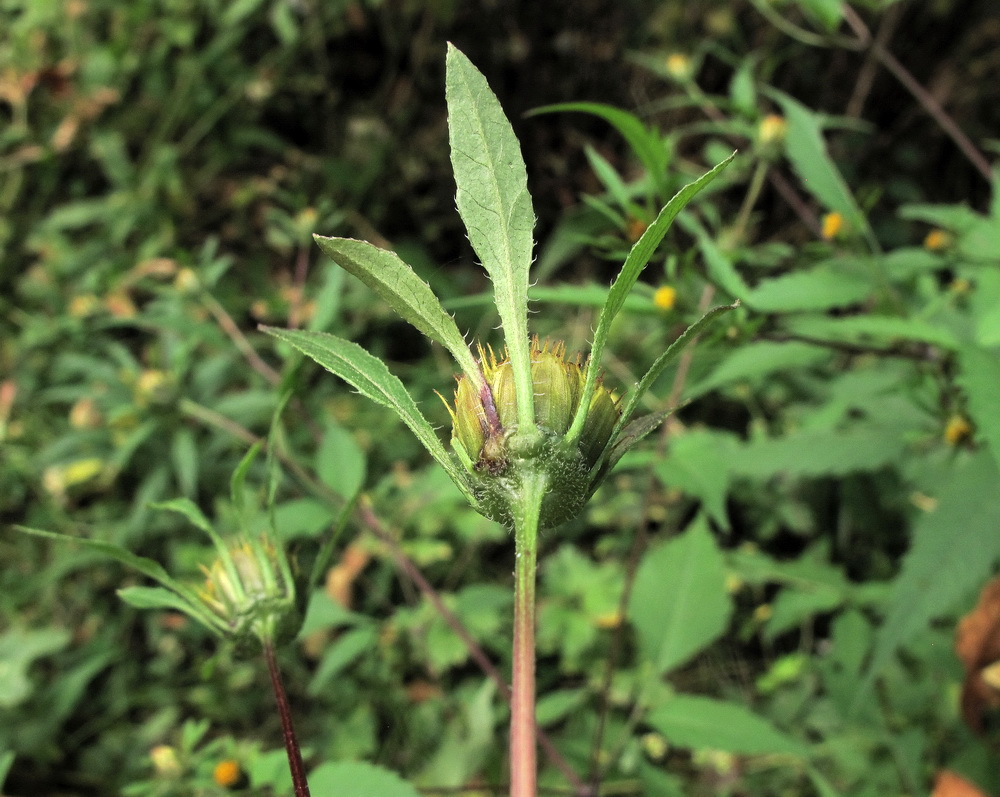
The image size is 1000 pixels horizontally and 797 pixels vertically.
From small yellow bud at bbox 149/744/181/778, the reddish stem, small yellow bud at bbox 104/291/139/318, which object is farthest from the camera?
small yellow bud at bbox 104/291/139/318

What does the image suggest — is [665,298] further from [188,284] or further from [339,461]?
[188,284]

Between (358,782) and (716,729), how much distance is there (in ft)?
1.80

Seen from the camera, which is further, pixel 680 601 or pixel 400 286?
pixel 680 601

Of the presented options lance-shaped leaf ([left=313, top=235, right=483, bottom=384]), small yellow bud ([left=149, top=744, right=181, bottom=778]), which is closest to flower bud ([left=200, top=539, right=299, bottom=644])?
lance-shaped leaf ([left=313, top=235, right=483, bottom=384])

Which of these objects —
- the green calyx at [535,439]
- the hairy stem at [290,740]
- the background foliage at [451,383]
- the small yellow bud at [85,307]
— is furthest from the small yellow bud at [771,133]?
the small yellow bud at [85,307]

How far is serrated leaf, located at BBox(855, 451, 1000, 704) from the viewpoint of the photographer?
92 centimetres

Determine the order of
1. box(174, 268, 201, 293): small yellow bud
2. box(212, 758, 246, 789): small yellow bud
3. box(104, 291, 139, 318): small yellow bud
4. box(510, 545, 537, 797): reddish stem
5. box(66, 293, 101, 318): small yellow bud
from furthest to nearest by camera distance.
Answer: box(104, 291, 139, 318): small yellow bud → box(66, 293, 101, 318): small yellow bud → box(174, 268, 201, 293): small yellow bud → box(212, 758, 246, 789): small yellow bud → box(510, 545, 537, 797): reddish stem

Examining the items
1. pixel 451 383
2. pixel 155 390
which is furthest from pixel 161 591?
pixel 451 383

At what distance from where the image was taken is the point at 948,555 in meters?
0.94

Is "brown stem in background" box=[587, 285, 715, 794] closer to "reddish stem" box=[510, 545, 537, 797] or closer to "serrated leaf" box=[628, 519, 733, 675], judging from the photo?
"serrated leaf" box=[628, 519, 733, 675]

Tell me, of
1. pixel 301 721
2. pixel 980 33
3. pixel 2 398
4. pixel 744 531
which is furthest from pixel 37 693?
pixel 980 33

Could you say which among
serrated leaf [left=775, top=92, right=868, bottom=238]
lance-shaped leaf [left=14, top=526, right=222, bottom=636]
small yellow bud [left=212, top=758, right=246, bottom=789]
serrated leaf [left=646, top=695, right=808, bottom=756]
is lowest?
serrated leaf [left=646, top=695, right=808, bottom=756]

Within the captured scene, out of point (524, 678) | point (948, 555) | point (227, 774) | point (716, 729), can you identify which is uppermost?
point (524, 678)

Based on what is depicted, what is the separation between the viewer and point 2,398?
83.7 inches
